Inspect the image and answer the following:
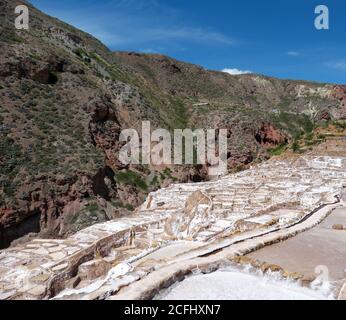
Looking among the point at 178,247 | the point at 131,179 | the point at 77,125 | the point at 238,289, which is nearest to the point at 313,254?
the point at 238,289

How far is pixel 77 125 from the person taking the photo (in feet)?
116

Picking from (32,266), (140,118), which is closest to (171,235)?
(32,266)

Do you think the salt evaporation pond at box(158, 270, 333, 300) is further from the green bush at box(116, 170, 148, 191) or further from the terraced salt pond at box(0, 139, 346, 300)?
the green bush at box(116, 170, 148, 191)

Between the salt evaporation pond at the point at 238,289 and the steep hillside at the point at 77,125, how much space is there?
21.7 m

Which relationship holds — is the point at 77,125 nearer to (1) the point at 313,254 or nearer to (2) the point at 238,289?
(1) the point at 313,254

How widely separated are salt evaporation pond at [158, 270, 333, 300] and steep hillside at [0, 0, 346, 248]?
21.7 m

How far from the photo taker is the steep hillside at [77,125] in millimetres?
27767

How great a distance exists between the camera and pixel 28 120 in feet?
107

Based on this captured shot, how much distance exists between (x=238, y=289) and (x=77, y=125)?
3140cm

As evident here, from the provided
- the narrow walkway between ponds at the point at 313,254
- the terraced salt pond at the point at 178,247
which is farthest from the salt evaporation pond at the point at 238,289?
the narrow walkway between ponds at the point at 313,254

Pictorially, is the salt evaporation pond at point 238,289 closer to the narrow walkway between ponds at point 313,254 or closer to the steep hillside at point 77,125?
the narrow walkway between ponds at point 313,254

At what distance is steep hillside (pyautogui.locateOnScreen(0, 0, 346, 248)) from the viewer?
27.8 meters

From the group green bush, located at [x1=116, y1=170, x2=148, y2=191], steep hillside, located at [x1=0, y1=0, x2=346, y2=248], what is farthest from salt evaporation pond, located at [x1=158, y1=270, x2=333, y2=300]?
green bush, located at [x1=116, y1=170, x2=148, y2=191]

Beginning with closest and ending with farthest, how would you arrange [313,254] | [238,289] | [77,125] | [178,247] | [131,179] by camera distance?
[238,289] → [313,254] → [178,247] → [77,125] → [131,179]
